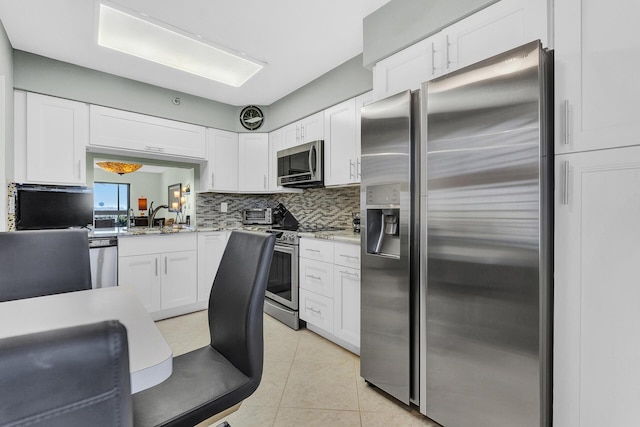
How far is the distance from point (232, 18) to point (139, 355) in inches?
87.2

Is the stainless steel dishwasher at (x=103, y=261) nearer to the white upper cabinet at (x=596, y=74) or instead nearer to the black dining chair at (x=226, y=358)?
the black dining chair at (x=226, y=358)

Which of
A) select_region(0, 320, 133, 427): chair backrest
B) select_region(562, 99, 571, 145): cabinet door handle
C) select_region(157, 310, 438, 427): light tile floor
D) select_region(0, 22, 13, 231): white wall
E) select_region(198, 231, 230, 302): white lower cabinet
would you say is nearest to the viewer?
select_region(0, 320, 133, 427): chair backrest

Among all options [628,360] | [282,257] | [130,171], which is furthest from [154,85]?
[628,360]

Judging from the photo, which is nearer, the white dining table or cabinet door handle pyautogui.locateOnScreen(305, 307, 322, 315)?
the white dining table

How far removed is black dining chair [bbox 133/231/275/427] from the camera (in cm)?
98

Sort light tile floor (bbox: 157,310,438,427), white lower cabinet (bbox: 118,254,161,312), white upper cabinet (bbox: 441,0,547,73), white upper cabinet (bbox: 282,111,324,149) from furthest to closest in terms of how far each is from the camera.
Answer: white upper cabinet (bbox: 282,111,324,149) < white lower cabinet (bbox: 118,254,161,312) < light tile floor (bbox: 157,310,438,427) < white upper cabinet (bbox: 441,0,547,73)

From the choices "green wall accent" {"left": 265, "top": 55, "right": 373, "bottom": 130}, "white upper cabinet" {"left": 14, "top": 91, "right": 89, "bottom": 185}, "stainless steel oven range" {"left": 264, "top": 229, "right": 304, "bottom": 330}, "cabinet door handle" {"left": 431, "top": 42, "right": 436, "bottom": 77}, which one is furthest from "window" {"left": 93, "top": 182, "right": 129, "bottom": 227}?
"cabinet door handle" {"left": 431, "top": 42, "right": 436, "bottom": 77}

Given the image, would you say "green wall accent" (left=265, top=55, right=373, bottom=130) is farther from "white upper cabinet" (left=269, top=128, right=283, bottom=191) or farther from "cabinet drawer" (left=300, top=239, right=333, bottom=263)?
"cabinet drawer" (left=300, top=239, right=333, bottom=263)

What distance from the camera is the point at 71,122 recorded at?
8.95 feet

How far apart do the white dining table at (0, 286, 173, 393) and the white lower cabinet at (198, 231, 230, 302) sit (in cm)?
208

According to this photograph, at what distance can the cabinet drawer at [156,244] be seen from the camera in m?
2.87

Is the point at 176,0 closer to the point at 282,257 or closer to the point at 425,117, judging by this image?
the point at 425,117

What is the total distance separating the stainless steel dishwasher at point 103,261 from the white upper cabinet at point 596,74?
11.0ft

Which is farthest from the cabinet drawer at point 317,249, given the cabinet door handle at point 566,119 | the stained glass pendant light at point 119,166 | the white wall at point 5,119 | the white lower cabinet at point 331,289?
the stained glass pendant light at point 119,166
